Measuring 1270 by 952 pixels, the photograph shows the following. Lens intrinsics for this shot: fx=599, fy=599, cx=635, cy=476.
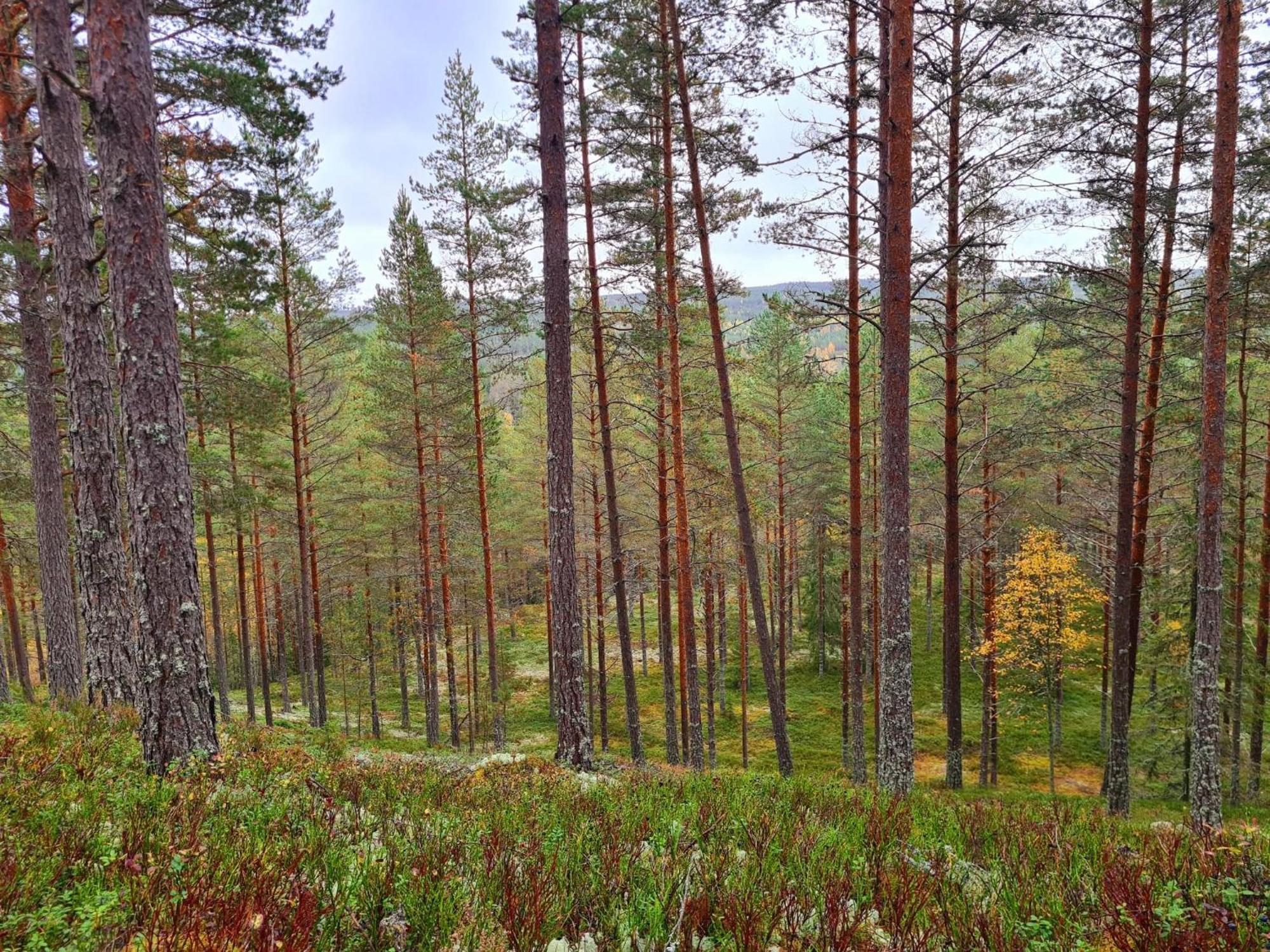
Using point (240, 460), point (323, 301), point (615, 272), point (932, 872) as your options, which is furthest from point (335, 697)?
point (932, 872)

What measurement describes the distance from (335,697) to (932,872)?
40.2m

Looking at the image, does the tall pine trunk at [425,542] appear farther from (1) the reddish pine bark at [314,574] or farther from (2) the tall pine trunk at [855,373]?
(2) the tall pine trunk at [855,373]

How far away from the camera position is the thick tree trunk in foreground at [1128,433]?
9.85m

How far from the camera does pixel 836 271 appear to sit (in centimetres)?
1223

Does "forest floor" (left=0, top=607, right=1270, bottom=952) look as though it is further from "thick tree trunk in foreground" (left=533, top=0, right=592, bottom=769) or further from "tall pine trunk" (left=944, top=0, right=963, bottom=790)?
"tall pine trunk" (left=944, top=0, right=963, bottom=790)

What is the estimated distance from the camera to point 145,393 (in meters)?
4.98

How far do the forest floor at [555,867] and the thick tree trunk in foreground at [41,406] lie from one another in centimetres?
568

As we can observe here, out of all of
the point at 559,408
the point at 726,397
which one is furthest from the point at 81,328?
the point at 726,397

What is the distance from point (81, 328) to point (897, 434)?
10.1 metres

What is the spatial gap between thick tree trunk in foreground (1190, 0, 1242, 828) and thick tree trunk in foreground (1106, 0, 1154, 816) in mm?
1408

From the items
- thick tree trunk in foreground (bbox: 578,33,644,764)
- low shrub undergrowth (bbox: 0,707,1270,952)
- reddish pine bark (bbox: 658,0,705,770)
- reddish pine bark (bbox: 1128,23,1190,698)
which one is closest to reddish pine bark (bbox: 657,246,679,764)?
reddish pine bark (bbox: 658,0,705,770)

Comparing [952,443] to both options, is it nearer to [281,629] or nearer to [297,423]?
[297,423]

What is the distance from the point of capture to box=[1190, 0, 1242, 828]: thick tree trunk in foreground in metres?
8.10

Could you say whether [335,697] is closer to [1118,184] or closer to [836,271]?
[836,271]
